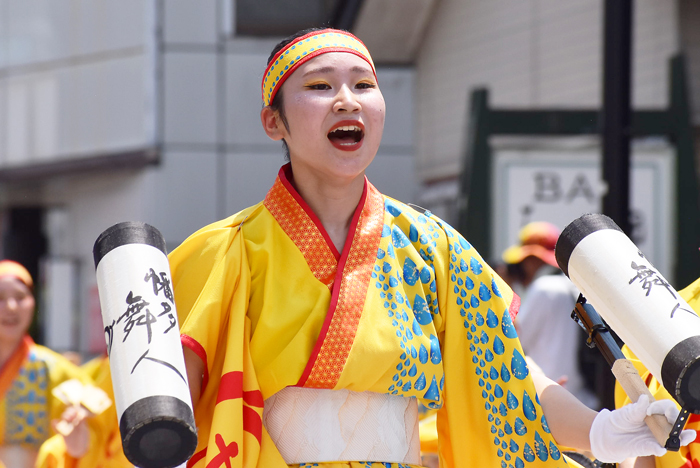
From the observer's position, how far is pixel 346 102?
2307mm

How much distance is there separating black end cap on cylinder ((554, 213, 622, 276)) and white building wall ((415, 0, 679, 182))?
5.71 metres

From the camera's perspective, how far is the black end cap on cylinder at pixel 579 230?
2.16 m

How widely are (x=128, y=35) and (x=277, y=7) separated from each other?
1.80 m

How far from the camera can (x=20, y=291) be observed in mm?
5336

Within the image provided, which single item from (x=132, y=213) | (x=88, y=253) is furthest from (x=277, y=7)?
(x=88, y=253)

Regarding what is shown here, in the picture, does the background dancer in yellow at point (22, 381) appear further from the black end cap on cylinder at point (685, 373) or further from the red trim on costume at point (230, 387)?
the black end cap on cylinder at point (685, 373)

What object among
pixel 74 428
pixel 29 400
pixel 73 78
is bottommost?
pixel 29 400

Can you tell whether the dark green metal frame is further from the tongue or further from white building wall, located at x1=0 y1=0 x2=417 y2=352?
the tongue

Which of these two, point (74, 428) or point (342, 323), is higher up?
point (342, 323)

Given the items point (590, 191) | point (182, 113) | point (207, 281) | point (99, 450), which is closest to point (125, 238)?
point (207, 281)

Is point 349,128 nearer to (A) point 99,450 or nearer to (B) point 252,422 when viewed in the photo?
(B) point 252,422

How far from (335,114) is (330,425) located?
0.72 m

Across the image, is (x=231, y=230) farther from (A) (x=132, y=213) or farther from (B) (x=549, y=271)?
(A) (x=132, y=213)

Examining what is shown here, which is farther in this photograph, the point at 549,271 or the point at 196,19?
the point at 196,19
